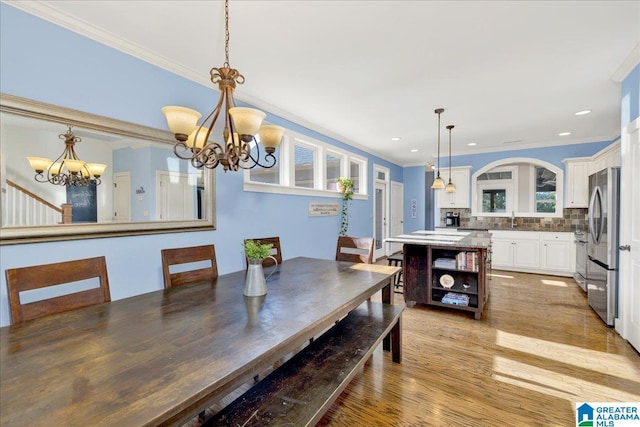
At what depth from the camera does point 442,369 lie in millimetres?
2350

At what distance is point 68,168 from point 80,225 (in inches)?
15.6

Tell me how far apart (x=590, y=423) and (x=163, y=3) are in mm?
3694

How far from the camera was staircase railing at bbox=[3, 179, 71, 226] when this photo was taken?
1.78m

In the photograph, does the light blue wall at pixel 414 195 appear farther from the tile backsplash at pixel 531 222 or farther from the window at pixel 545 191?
the window at pixel 545 191

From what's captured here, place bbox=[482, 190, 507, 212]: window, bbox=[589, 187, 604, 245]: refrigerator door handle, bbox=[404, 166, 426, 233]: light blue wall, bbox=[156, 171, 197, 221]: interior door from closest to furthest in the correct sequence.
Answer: bbox=[156, 171, 197, 221]: interior door
bbox=[589, 187, 604, 245]: refrigerator door handle
bbox=[482, 190, 507, 212]: window
bbox=[404, 166, 426, 233]: light blue wall

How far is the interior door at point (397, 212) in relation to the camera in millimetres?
7654

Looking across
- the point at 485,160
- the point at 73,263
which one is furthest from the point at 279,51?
the point at 485,160

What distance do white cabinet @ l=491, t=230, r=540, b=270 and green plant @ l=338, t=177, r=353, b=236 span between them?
8.97 ft

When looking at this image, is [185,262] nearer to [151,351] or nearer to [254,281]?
[254,281]

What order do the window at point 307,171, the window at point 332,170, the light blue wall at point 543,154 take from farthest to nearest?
the light blue wall at point 543,154, the window at point 332,170, the window at point 307,171

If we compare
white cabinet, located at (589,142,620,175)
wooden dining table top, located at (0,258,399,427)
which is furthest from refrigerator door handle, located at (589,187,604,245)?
wooden dining table top, located at (0,258,399,427)

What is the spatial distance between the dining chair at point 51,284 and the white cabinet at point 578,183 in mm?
6927

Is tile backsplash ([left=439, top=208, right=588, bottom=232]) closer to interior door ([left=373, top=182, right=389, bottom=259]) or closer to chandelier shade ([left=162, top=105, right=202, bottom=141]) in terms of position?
interior door ([left=373, top=182, right=389, bottom=259])

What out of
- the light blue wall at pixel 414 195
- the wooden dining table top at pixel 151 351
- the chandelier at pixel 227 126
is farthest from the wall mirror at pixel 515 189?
the chandelier at pixel 227 126
